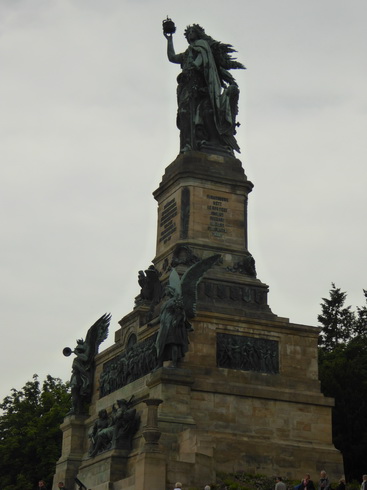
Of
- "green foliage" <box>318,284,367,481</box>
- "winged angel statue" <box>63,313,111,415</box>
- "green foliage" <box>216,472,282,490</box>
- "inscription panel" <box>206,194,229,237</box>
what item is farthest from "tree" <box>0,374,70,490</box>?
"green foliage" <box>216,472,282,490</box>

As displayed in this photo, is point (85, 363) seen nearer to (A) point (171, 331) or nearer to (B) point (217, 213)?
(B) point (217, 213)

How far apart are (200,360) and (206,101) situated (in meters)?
10.3

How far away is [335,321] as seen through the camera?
179ft

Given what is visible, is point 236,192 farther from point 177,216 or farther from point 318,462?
point 318,462

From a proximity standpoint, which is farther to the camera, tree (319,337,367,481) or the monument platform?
tree (319,337,367,481)

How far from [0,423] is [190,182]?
19.2 meters

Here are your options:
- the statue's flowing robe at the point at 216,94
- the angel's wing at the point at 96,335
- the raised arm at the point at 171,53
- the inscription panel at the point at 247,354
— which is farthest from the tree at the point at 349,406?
the raised arm at the point at 171,53

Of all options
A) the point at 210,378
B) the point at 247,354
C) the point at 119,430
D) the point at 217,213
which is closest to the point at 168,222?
the point at 217,213

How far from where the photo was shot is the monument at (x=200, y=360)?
3011 cm

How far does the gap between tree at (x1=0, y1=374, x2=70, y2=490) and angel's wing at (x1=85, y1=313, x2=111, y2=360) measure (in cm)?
913

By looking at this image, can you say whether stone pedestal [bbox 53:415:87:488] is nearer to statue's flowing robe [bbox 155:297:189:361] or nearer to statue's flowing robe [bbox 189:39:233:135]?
statue's flowing robe [bbox 155:297:189:361]

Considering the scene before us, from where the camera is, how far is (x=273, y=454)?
Result: 30641mm

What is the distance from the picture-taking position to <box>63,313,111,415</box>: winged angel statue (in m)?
37.5

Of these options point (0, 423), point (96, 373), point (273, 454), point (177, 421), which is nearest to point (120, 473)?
point (177, 421)
